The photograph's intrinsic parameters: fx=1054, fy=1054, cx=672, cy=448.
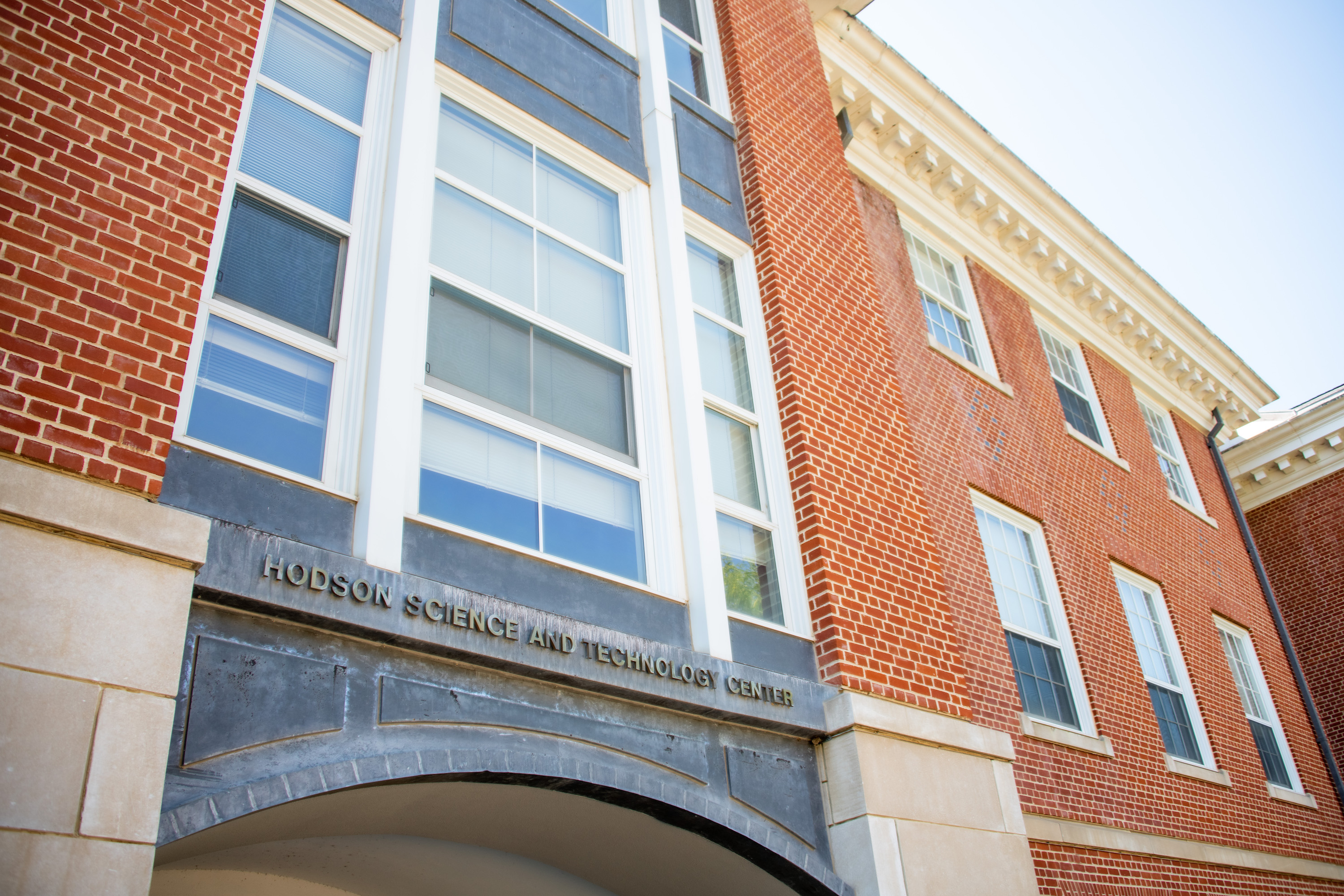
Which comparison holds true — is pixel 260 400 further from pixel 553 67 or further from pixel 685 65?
pixel 685 65

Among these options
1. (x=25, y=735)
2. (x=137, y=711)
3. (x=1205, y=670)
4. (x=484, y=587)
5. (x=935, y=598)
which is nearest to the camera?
(x=25, y=735)

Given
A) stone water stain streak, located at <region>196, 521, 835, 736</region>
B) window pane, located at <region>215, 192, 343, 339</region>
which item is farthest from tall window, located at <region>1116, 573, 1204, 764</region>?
window pane, located at <region>215, 192, 343, 339</region>

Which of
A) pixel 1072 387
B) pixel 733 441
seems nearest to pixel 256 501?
pixel 733 441

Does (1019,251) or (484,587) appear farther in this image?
(1019,251)

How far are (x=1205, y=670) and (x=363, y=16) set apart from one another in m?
12.9

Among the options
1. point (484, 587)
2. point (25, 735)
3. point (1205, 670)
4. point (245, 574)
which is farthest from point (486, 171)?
point (1205, 670)

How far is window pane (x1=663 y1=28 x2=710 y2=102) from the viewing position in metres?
10.7

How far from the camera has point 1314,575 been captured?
19125 mm

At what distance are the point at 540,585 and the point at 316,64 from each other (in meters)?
3.85

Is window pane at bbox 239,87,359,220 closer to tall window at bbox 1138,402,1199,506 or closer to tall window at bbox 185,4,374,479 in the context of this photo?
tall window at bbox 185,4,374,479

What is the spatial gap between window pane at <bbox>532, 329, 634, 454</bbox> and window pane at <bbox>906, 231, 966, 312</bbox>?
6.97 meters

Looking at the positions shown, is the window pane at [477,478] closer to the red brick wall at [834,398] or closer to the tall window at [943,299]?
the red brick wall at [834,398]

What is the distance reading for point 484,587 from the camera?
19.4 feet

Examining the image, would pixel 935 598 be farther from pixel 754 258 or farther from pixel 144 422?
pixel 144 422
